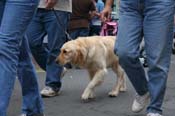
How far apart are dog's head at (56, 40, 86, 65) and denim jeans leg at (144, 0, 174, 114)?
6.34ft

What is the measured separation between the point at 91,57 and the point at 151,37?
81.9 inches

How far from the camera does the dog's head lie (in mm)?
6430

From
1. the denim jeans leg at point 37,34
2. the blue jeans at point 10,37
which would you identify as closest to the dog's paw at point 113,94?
the denim jeans leg at point 37,34

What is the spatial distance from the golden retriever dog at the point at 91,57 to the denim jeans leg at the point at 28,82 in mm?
1822

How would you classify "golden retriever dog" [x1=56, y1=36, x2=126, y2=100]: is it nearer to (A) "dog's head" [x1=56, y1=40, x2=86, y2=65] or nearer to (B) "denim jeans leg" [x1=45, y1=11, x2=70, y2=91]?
(A) "dog's head" [x1=56, y1=40, x2=86, y2=65]

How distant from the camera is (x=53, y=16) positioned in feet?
20.9

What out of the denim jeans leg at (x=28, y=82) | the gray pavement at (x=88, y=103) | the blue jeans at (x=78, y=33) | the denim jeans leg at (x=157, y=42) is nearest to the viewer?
the denim jeans leg at (x=28, y=82)

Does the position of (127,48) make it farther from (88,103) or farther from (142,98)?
(88,103)

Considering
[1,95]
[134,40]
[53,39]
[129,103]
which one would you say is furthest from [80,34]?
[1,95]

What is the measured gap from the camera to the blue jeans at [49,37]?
6395 mm

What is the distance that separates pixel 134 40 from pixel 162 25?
283mm

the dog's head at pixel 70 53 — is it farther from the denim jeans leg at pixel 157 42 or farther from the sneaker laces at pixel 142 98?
the denim jeans leg at pixel 157 42

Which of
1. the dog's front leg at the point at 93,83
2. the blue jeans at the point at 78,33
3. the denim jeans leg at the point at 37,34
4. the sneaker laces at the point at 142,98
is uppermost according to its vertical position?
the denim jeans leg at the point at 37,34

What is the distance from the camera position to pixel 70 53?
6.45m
